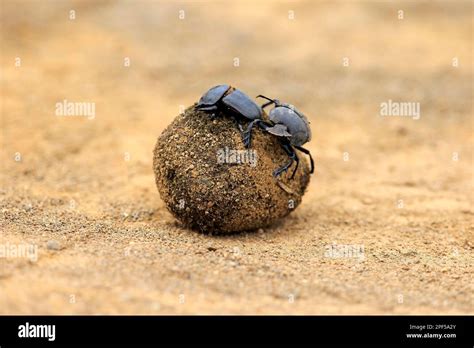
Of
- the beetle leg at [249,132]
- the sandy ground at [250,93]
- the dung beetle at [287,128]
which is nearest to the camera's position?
the sandy ground at [250,93]

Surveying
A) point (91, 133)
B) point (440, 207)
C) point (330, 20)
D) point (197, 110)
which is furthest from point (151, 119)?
point (330, 20)

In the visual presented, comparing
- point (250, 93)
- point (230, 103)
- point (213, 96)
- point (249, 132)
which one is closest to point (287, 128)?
point (249, 132)

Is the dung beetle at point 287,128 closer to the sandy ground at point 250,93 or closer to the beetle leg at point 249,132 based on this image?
the beetle leg at point 249,132

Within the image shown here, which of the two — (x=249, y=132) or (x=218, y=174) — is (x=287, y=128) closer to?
(x=249, y=132)

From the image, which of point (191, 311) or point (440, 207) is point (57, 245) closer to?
point (191, 311)

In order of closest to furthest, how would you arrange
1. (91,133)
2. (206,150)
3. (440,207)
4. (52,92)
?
(206,150) → (440,207) → (91,133) → (52,92)

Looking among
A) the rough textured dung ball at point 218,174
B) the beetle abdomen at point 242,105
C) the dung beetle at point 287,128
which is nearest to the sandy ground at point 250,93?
the rough textured dung ball at point 218,174
